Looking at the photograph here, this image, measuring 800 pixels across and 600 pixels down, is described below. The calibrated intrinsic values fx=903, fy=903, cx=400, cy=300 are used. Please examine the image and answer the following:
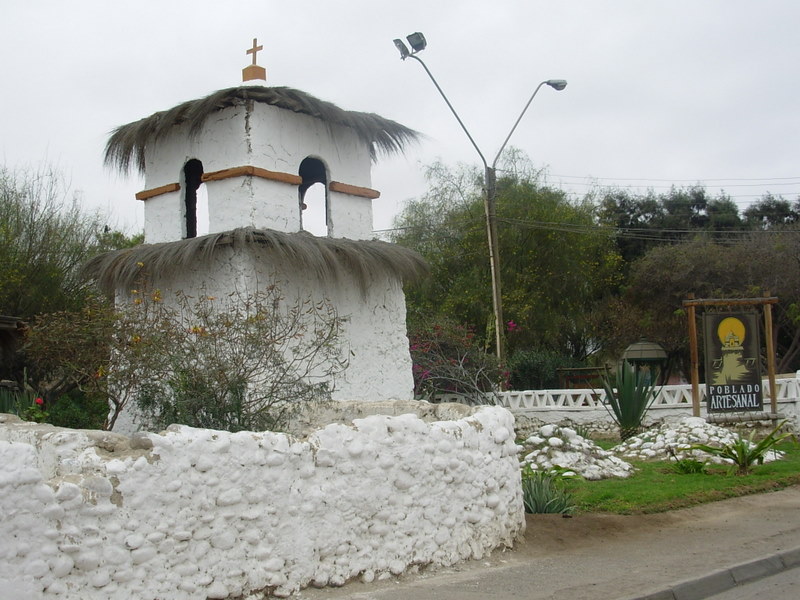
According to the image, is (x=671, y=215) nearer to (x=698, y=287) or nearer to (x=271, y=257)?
(x=698, y=287)

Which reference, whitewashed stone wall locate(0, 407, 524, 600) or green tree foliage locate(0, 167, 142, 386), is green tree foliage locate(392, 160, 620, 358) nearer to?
green tree foliage locate(0, 167, 142, 386)

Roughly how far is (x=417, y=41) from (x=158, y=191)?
7636 mm

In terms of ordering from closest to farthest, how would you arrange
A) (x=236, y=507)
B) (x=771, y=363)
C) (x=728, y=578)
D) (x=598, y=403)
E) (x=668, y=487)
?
(x=236, y=507) < (x=728, y=578) < (x=668, y=487) < (x=771, y=363) < (x=598, y=403)

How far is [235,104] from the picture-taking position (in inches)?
456

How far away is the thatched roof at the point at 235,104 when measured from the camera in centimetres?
1148

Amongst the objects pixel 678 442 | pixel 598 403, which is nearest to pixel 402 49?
pixel 598 403

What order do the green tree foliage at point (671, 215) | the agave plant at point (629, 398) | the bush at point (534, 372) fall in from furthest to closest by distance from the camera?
the green tree foliage at point (671, 215) < the bush at point (534, 372) < the agave plant at point (629, 398)

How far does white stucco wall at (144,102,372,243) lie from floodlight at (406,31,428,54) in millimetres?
5842

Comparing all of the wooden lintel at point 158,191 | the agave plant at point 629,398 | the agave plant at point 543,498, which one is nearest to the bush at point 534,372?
the agave plant at point 629,398

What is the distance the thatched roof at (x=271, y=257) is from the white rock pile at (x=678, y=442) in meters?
5.24

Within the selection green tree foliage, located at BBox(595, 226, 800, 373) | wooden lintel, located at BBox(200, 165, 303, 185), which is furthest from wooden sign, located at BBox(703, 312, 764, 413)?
green tree foliage, located at BBox(595, 226, 800, 373)

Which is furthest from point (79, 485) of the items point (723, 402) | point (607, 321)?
point (607, 321)

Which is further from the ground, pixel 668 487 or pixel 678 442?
pixel 678 442

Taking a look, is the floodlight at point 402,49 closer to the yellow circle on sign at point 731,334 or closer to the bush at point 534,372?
the yellow circle on sign at point 731,334
